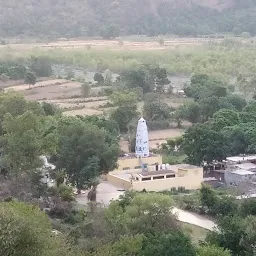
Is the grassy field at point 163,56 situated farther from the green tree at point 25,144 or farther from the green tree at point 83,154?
the green tree at point 25,144

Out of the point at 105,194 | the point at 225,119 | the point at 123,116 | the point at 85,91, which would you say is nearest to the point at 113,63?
the point at 85,91

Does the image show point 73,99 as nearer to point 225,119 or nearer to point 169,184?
point 225,119

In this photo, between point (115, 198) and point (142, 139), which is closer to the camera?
point (115, 198)

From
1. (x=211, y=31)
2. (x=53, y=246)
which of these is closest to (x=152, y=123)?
(x=53, y=246)

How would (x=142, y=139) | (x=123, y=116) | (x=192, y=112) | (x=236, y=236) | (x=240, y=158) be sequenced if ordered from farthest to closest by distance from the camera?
(x=192, y=112) < (x=123, y=116) < (x=240, y=158) < (x=142, y=139) < (x=236, y=236)

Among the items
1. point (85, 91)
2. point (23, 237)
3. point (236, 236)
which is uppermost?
point (23, 237)

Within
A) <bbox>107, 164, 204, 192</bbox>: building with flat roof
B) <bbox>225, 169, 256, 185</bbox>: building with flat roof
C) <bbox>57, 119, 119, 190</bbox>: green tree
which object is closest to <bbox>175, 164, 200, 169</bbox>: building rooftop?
<bbox>107, 164, 204, 192</bbox>: building with flat roof

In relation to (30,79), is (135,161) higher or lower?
higher
